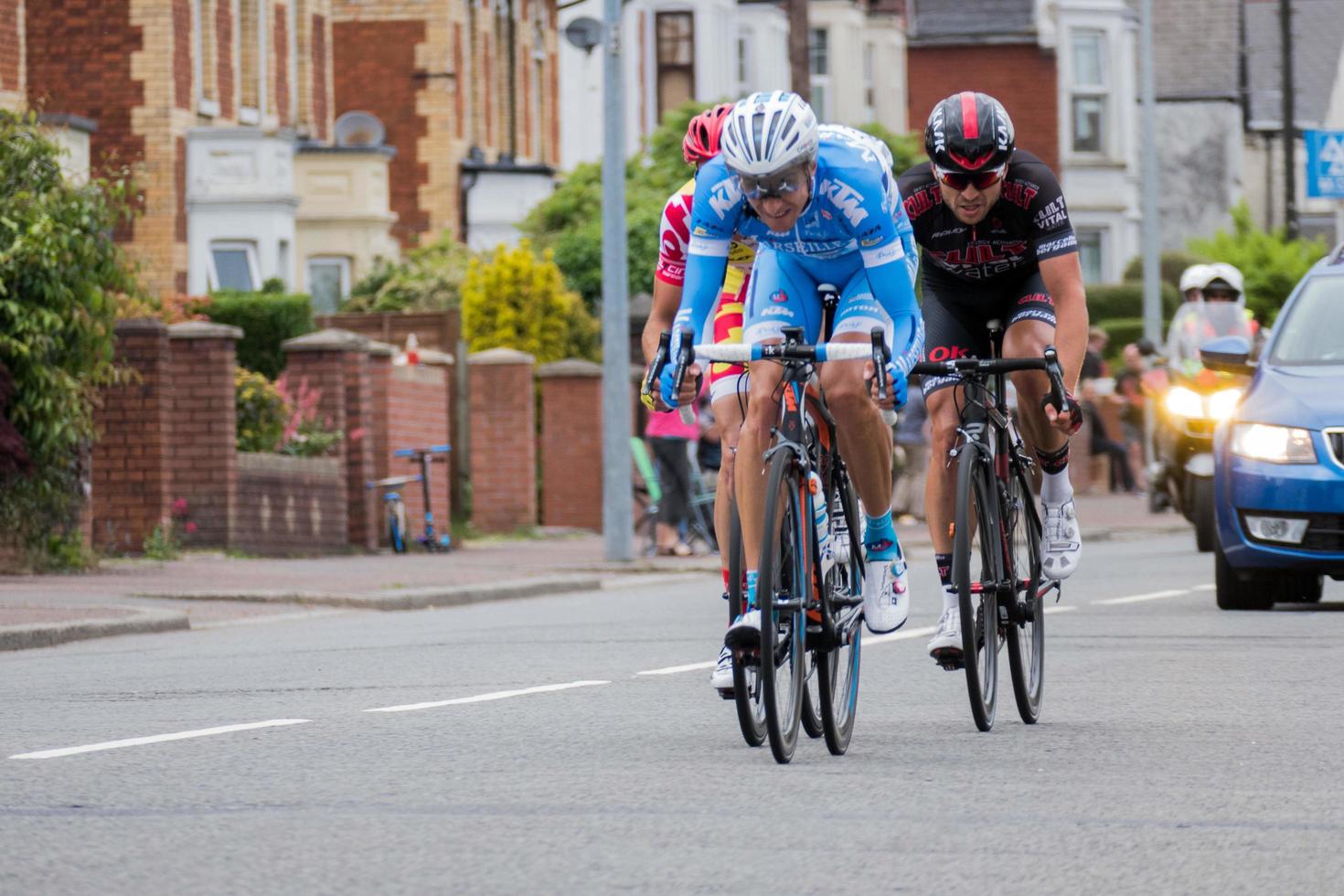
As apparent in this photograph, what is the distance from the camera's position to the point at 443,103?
42.6 metres

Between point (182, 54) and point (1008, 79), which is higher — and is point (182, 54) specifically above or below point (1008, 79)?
below

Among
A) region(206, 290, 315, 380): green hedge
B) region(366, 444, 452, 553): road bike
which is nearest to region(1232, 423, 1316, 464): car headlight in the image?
region(366, 444, 452, 553): road bike

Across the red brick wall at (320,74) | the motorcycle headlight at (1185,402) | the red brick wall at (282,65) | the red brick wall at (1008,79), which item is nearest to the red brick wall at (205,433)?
the motorcycle headlight at (1185,402)

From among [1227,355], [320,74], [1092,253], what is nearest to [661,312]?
[1227,355]

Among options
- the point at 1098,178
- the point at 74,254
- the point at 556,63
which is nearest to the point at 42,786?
the point at 74,254

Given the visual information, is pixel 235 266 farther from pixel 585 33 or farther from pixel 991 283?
pixel 991 283

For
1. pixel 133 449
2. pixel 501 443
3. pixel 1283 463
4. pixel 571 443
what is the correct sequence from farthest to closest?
1. pixel 571 443
2. pixel 501 443
3. pixel 133 449
4. pixel 1283 463

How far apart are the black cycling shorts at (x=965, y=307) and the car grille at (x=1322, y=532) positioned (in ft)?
13.1

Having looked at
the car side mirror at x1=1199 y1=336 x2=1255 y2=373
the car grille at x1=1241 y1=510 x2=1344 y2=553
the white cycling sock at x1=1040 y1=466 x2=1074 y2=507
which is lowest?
the car grille at x1=1241 y1=510 x2=1344 y2=553

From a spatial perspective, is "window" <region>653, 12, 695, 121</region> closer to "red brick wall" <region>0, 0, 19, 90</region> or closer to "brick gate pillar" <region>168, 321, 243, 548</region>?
"red brick wall" <region>0, 0, 19, 90</region>

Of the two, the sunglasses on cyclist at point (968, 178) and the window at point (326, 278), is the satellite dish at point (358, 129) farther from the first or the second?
the sunglasses on cyclist at point (968, 178)

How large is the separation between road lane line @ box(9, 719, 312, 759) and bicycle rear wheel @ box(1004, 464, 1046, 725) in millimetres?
2307

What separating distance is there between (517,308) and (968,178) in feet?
73.6

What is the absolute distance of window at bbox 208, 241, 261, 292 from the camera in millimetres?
35375
